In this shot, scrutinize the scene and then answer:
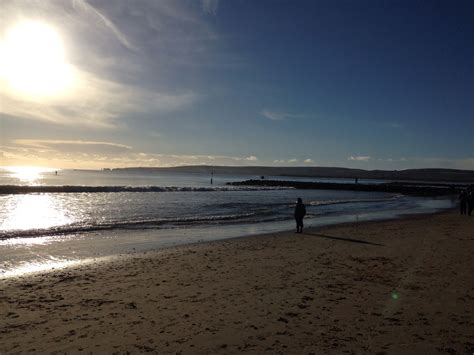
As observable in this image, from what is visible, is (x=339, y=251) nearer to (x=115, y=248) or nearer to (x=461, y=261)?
(x=461, y=261)

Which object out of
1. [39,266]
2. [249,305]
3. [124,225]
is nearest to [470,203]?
[124,225]

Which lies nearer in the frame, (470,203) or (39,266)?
(39,266)

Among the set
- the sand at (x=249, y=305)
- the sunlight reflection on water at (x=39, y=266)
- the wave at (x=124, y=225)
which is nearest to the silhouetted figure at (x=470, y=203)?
the wave at (x=124, y=225)

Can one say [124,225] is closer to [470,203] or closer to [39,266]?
[39,266]

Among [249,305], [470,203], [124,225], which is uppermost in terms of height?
[470,203]

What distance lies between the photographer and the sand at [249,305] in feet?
19.0

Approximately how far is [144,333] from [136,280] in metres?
3.59

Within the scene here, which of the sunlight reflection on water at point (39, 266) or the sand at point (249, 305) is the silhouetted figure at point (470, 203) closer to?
the sand at point (249, 305)

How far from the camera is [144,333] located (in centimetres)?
615

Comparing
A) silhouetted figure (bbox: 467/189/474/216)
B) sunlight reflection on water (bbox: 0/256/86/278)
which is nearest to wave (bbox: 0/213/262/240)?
sunlight reflection on water (bbox: 0/256/86/278)

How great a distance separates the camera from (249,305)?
7.54 m

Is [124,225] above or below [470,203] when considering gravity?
below

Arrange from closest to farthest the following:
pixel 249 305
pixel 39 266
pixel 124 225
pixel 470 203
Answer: pixel 249 305 < pixel 39 266 < pixel 124 225 < pixel 470 203

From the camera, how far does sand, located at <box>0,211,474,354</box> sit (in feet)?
19.0
